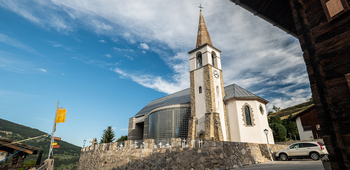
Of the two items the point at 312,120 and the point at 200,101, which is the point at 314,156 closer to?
the point at 200,101

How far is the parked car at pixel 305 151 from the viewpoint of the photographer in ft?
37.0

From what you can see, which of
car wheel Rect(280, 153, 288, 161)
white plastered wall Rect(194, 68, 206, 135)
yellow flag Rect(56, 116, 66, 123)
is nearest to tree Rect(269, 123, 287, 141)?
white plastered wall Rect(194, 68, 206, 135)

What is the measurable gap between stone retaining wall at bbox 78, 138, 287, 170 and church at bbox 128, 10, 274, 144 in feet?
18.0

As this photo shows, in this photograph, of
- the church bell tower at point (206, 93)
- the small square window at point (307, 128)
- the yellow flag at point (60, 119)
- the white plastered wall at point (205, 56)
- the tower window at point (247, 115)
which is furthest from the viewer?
the small square window at point (307, 128)

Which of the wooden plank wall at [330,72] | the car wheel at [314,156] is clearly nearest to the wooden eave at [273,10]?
the wooden plank wall at [330,72]

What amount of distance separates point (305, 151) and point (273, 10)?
36.1 feet

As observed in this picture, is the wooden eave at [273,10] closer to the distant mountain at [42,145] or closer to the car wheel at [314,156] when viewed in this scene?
the car wheel at [314,156]

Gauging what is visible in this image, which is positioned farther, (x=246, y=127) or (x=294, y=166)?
(x=246, y=127)

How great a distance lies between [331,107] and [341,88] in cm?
50

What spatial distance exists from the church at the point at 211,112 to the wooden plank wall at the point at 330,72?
1748cm

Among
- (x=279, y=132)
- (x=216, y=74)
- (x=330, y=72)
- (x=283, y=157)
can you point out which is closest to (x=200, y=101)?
(x=216, y=74)

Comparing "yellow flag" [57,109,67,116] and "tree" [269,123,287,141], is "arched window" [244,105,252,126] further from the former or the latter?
"yellow flag" [57,109,67,116]

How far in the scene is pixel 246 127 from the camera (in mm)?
22594

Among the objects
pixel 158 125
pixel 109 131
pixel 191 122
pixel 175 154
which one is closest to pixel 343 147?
pixel 175 154
